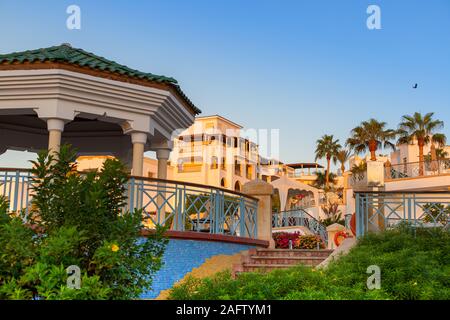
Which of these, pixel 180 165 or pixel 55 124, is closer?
pixel 55 124

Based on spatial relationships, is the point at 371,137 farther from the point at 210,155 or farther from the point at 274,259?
the point at 274,259

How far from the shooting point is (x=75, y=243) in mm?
6012

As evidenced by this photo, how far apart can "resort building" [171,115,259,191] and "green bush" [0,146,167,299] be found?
55.2 meters

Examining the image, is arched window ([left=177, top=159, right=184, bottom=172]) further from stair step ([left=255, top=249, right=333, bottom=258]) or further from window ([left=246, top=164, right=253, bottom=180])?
stair step ([left=255, top=249, right=333, bottom=258])

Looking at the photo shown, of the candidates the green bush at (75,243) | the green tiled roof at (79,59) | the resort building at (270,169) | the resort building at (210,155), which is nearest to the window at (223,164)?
the resort building at (210,155)

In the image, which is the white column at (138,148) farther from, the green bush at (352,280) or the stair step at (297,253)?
the green bush at (352,280)

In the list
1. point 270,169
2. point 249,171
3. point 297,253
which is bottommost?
point 297,253

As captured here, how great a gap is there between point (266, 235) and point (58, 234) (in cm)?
850

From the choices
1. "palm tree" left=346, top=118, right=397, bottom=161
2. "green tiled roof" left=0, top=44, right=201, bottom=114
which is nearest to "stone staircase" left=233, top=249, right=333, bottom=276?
"green tiled roof" left=0, top=44, right=201, bottom=114

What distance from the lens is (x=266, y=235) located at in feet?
46.1

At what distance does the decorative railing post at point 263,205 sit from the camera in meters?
14.1

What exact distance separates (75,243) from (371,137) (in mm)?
55651

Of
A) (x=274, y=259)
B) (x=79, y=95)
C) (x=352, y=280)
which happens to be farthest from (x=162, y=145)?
(x=352, y=280)

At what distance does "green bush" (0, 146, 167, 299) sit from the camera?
19.2 feet
